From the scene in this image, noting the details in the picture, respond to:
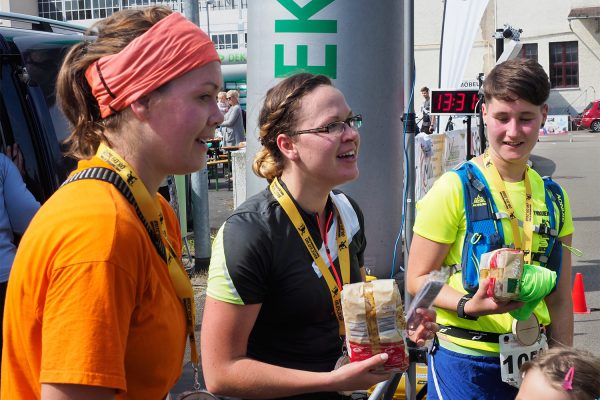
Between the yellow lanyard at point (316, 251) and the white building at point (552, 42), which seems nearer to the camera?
the yellow lanyard at point (316, 251)

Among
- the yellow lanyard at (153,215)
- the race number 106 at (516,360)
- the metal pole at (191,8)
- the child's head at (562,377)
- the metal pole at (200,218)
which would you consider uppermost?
the metal pole at (191,8)

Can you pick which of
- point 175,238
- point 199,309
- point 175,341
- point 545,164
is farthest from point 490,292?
point 545,164

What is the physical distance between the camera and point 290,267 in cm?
255

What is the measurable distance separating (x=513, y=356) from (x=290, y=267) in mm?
1091

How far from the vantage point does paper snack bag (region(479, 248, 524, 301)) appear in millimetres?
2875

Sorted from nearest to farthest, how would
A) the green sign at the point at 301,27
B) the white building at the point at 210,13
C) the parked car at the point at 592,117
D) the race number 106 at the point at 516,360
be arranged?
the race number 106 at the point at 516,360, the green sign at the point at 301,27, the parked car at the point at 592,117, the white building at the point at 210,13

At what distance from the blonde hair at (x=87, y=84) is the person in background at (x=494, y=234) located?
162 centimetres

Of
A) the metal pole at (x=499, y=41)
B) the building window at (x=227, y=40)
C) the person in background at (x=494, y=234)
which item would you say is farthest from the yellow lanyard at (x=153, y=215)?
the building window at (x=227, y=40)

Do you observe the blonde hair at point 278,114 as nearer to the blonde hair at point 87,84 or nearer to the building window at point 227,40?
the blonde hair at point 87,84

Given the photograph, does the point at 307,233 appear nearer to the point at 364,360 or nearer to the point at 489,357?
the point at 364,360

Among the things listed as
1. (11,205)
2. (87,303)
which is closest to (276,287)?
(87,303)

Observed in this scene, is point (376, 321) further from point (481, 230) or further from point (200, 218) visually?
point (200, 218)

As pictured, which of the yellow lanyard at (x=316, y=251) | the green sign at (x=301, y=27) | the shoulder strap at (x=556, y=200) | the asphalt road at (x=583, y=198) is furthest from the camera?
the asphalt road at (x=583, y=198)

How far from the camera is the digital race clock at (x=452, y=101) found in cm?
953
